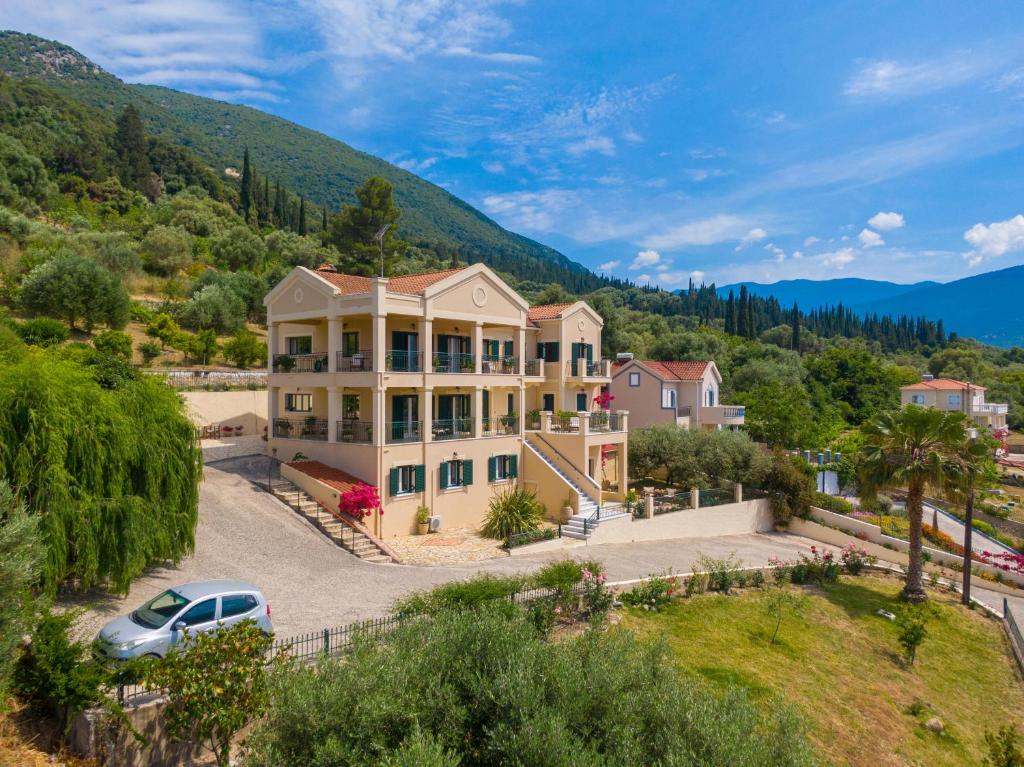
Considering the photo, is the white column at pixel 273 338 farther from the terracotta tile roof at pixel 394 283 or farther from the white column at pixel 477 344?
the white column at pixel 477 344

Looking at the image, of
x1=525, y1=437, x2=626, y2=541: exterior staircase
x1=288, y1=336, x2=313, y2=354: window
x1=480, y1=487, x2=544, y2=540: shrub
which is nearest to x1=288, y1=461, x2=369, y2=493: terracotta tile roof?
x1=480, y1=487, x2=544, y2=540: shrub

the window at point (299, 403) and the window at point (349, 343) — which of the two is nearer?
the window at point (349, 343)

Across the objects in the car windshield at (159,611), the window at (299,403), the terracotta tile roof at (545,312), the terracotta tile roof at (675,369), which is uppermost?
the terracotta tile roof at (545,312)

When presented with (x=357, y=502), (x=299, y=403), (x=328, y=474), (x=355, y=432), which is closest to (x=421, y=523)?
(x=357, y=502)

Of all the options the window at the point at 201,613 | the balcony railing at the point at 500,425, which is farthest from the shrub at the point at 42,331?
the window at the point at 201,613

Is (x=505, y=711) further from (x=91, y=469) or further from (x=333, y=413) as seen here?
(x=333, y=413)

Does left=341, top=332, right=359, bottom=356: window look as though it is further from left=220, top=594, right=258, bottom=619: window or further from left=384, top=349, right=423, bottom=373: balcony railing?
left=220, top=594, right=258, bottom=619: window
